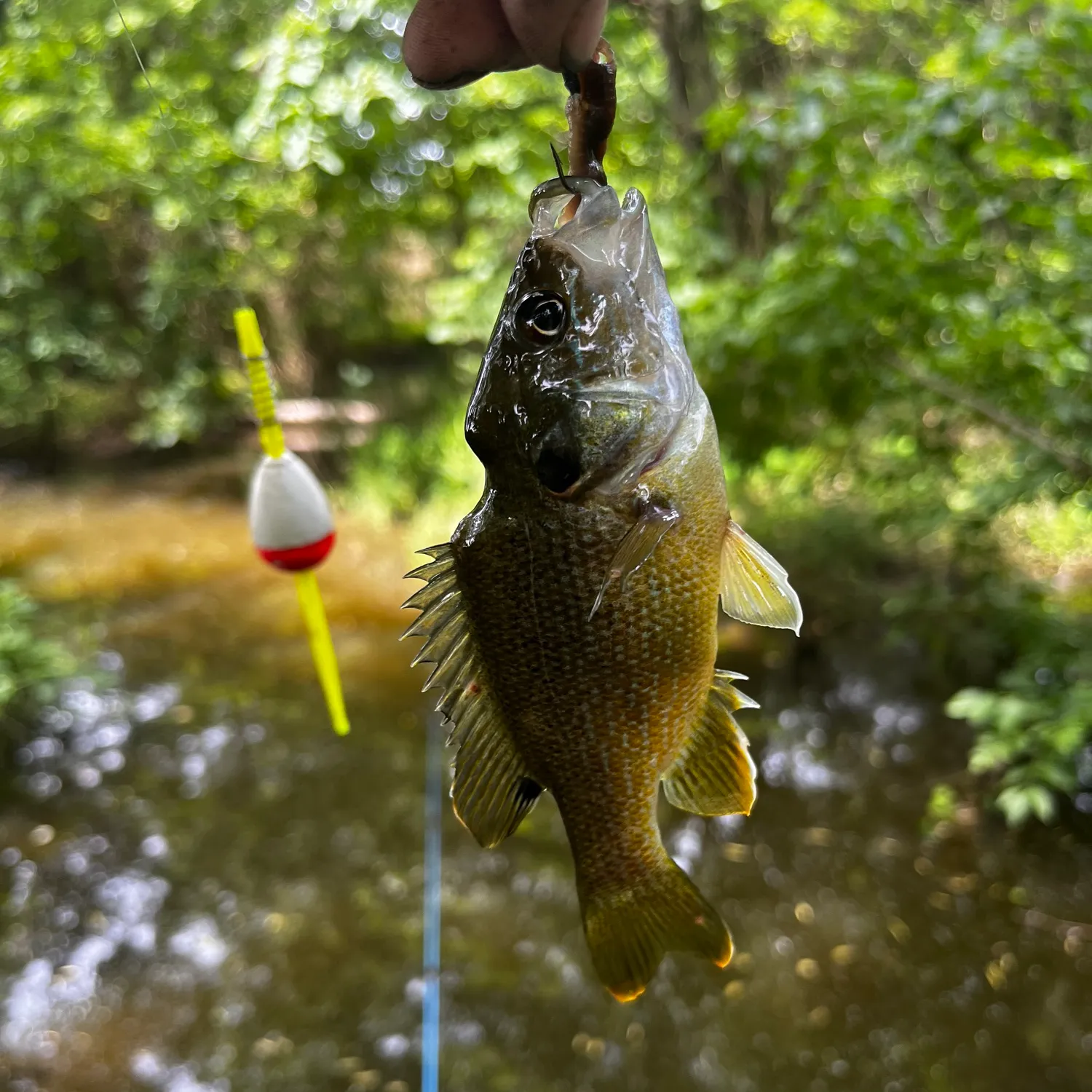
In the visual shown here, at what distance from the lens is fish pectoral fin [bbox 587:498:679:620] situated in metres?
0.98

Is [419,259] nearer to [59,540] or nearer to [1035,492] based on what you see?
[59,540]

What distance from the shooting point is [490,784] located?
1066 mm

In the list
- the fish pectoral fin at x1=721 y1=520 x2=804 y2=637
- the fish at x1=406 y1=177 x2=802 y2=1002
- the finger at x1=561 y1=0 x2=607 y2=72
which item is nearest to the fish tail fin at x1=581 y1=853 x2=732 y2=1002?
the fish at x1=406 y1=177 x2=802 y2=1002

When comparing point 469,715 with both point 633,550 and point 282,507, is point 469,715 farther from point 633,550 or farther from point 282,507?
point 282,507

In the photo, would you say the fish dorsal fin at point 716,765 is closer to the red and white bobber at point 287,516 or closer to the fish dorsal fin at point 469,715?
the fish dorsal fin at point 469,715

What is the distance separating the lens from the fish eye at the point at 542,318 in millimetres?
1062

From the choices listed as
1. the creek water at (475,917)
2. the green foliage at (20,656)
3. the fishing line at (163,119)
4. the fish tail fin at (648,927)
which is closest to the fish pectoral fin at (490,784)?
the fish tail fin at (648,927)

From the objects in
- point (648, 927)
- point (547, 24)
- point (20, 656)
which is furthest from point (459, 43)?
point (20, 656)

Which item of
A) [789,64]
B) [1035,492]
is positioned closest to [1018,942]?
[1035,492]

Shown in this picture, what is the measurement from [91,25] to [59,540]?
17.6ft

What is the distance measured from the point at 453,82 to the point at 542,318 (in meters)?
0.41

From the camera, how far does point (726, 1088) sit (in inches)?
114

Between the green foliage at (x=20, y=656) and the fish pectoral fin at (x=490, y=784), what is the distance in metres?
4.64

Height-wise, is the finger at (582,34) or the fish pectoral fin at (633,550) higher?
the finger at (582,34)
